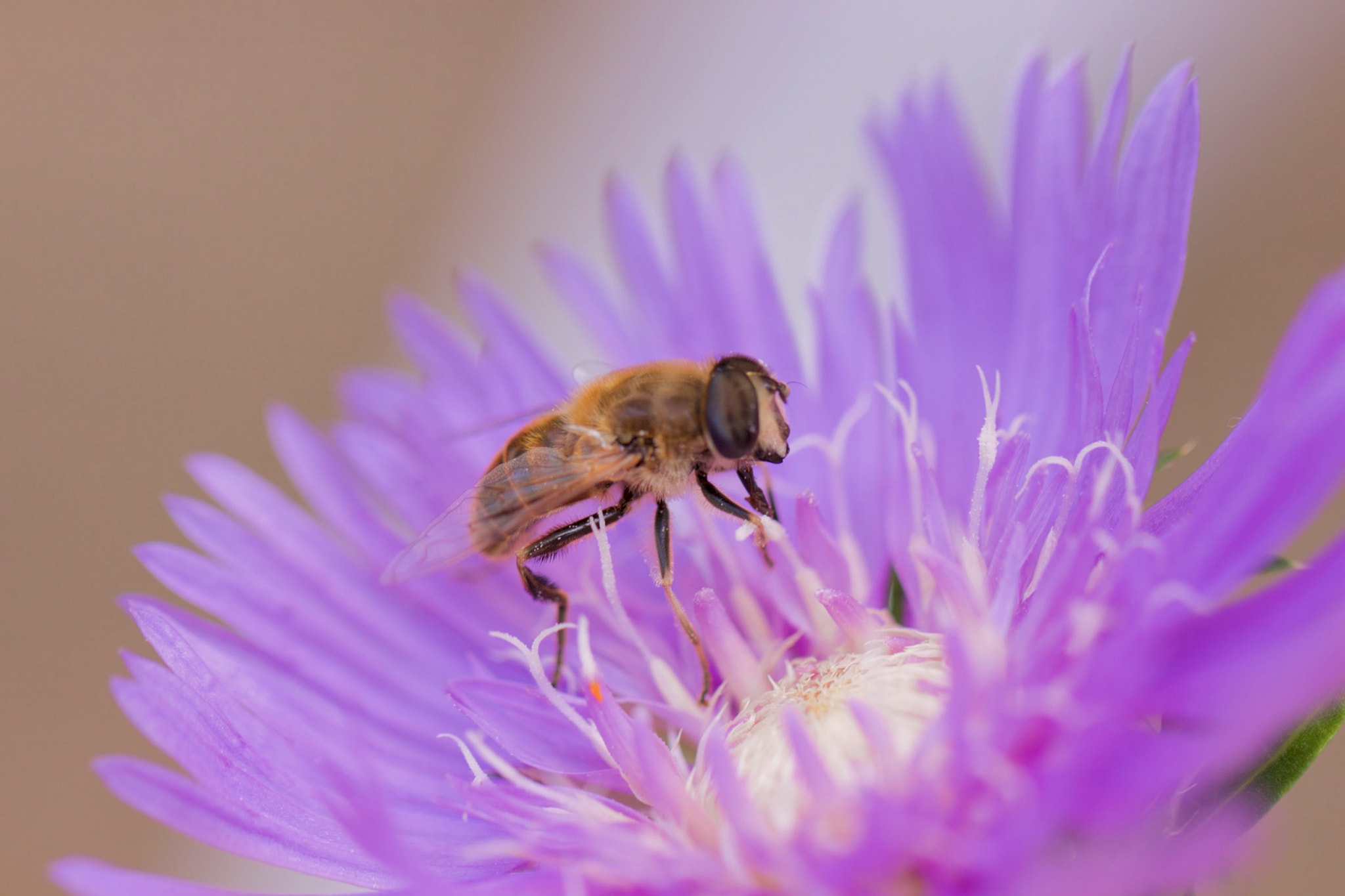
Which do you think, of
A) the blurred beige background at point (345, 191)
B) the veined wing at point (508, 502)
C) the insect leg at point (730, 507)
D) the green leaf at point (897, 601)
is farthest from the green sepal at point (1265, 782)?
the blurred beige background at point (345, 191)

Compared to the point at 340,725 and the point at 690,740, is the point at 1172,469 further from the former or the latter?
the point at 340,725

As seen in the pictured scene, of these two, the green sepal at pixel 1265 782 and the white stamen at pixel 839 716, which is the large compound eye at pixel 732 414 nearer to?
the white stamen at pixel 839 716

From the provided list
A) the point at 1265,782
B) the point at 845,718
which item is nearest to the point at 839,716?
the point at 845,718

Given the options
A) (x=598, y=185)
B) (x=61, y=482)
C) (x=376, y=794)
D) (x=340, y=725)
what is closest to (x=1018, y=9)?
(x=598, y=185)

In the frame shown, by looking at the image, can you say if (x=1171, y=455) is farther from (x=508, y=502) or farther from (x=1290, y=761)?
(x=508, y=502)

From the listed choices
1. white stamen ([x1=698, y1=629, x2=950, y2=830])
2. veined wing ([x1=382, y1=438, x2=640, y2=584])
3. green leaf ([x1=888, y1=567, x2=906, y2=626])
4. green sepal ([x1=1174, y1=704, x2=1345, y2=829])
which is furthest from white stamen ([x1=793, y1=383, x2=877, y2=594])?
green sepal ([x1=1174, y1=704, x2=1345, y2=829])
